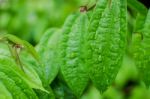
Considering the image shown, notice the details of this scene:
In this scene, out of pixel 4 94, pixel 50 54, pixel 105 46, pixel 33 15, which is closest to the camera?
pixel 4 94

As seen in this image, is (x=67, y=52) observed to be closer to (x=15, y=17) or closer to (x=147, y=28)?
(x=147, y=28)

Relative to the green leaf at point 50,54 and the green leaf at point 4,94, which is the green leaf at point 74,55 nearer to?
the green leaf at point 50,54

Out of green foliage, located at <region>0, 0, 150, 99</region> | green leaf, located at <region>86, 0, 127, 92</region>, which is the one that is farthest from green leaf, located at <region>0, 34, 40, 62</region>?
green leaf, located at <region>86, 0, 127, 92</region>

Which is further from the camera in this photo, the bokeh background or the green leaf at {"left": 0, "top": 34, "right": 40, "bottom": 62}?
the bokeh background

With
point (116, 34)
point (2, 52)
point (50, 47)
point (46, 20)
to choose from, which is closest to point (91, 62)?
point (116, 34)

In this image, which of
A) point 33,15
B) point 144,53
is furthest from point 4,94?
point 33,15

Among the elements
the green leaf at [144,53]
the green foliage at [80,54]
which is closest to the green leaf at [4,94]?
the green foliage at [80,54]

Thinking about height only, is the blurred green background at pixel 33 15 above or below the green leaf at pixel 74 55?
below

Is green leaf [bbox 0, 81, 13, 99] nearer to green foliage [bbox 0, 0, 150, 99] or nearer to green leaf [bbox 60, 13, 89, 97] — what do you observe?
green foliage [bbox 0, 0, 150, 99]

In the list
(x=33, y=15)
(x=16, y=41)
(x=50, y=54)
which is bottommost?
(x=33, y=15)

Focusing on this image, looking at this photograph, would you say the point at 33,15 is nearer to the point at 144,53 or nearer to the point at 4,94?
the point at 144,53

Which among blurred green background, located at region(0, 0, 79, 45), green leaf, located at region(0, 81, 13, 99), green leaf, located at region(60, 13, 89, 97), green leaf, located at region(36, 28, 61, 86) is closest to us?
green leaf, located at region(0, 81, 13, 99)
